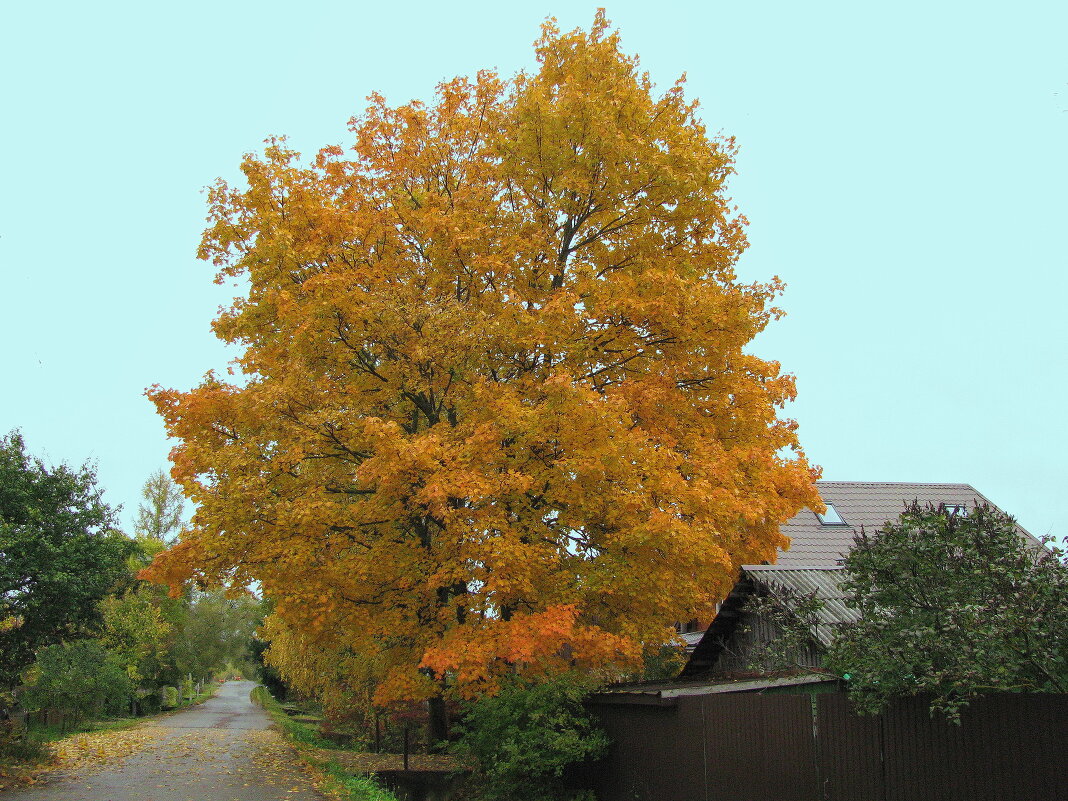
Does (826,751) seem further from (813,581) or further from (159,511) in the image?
(159,511)

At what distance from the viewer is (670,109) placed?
12.7m

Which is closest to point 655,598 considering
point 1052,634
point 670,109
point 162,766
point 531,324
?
point 531,324

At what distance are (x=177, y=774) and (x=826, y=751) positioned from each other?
11.8 meters

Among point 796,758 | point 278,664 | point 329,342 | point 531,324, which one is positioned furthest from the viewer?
point 278,664

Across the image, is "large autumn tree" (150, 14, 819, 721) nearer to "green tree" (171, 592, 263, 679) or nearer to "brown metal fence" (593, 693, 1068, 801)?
"brown metal fence" (593, 693, 1068, 801)

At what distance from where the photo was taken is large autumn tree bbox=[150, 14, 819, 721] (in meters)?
10.3

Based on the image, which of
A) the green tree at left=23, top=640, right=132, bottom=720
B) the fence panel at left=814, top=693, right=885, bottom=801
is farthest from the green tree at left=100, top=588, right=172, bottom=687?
the fence panel at left=814, top=693, right=885, bottom=801

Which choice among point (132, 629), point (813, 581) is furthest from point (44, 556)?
point (813, 581)

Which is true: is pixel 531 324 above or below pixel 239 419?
above

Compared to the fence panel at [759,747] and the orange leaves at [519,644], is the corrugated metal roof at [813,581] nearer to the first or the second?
the fence panel at [759,747]

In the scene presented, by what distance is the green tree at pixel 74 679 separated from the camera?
2852 centimetres

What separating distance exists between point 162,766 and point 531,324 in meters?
12.0

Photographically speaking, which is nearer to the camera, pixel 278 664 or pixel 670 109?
pixel 670 109

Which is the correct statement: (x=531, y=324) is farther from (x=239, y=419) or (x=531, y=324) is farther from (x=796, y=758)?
(x=796, y=758)
